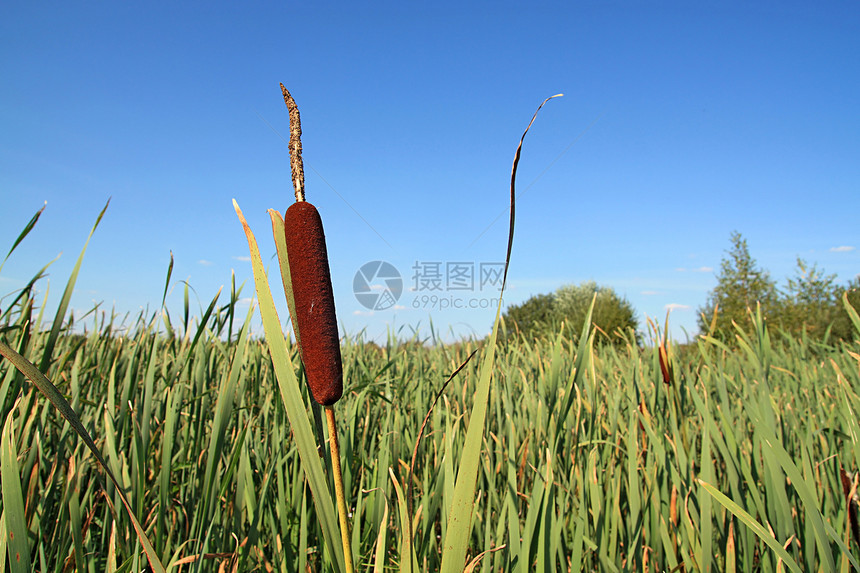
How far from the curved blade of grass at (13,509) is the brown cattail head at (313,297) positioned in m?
0.61

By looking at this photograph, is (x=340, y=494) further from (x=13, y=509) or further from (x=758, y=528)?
(x=758, y=528)

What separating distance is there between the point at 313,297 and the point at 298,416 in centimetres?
14

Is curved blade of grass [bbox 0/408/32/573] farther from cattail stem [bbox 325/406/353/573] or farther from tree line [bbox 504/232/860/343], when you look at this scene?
tree line [bbox 504/232/860/343]

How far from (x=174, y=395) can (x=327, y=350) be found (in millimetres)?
1262

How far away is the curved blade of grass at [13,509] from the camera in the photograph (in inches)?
31.5

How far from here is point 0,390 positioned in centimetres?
125

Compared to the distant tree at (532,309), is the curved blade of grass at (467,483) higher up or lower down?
lower down

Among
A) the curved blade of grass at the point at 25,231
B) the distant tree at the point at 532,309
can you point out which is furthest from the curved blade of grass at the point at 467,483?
the distant tree at the point at 532,309

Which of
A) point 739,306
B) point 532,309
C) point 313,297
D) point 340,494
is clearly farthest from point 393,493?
point 739,306

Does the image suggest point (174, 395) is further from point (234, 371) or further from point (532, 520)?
point (532, 520)

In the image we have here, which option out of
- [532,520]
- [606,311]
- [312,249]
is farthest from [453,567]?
[606,311]

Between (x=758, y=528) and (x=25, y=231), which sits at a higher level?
(x=25, y=231)

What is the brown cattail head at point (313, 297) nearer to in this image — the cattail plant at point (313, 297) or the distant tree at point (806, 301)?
the cattail plant at point (313, 297)

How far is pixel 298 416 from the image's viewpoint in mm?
567
